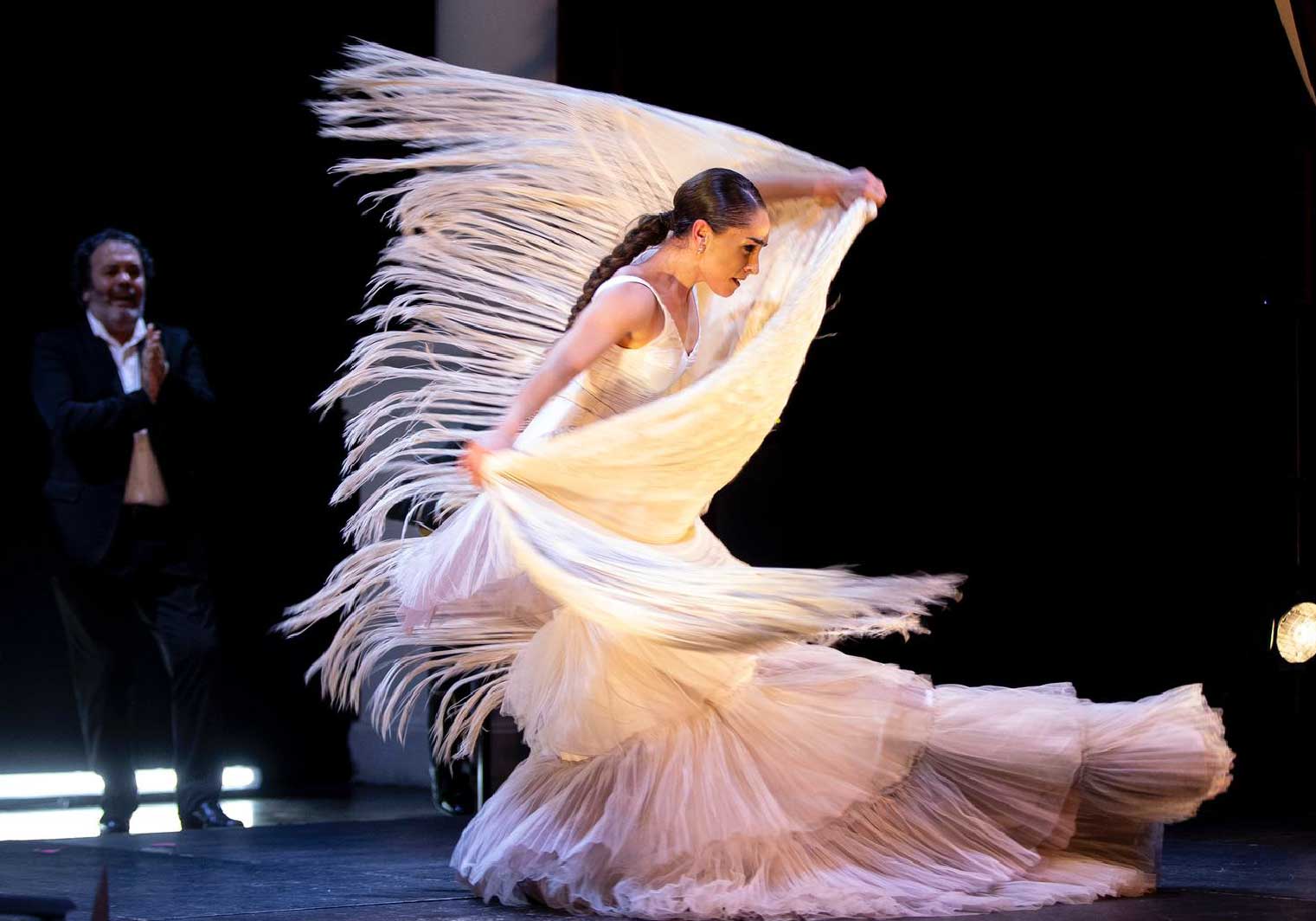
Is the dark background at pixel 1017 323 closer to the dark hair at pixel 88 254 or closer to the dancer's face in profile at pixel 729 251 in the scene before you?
the dark hair at pixel 88 254

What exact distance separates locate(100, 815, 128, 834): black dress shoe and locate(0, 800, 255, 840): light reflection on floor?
25mm

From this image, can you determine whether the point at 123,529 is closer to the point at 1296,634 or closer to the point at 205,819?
the point at 205,819

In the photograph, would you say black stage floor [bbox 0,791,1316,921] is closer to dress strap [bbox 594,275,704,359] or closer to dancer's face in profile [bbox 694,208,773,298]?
dress strap [bbox 594,275,704,359]

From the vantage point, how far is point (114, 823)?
13.7 feet

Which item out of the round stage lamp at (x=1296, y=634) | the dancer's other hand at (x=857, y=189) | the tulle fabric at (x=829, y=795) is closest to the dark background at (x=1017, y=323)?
the round stage lamp at (x=1296, y=634)

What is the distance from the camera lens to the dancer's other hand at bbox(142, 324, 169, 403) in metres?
4.22

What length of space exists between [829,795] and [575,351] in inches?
33.2

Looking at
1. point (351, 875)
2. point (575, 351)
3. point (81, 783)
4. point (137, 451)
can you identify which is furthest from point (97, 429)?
point (575, 351)

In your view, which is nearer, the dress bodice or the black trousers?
the dress bodice

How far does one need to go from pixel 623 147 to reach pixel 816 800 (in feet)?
4.32

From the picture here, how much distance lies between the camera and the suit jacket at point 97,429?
13.6 feet

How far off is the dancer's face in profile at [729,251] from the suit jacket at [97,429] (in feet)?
6.57

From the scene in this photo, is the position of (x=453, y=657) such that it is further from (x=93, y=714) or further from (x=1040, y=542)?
(x=1040, y=542)

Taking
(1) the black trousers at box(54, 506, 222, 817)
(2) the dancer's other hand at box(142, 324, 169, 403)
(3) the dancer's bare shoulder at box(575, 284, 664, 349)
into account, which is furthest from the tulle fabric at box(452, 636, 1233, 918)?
(2) the dancer's other hand at box(142, 324, 169, 403)
